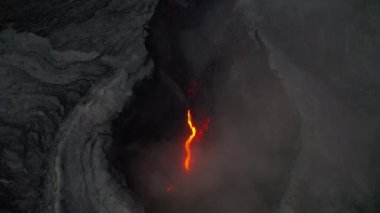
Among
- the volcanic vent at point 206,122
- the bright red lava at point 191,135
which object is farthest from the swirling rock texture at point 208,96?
the bright red lava at point 191,135

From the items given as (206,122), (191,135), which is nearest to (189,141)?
(191,135)

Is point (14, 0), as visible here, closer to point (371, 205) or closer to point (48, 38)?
point (48, 38)

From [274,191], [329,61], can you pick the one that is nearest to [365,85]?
[329,61]

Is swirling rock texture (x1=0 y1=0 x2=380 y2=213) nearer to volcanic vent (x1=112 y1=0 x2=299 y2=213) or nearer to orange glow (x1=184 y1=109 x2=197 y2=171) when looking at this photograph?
volcanic vent (x1=112 y1=0 x2=299 y2=213)

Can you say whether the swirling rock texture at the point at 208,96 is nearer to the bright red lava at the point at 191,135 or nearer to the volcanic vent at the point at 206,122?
the volcanic vent at the point at 206,122

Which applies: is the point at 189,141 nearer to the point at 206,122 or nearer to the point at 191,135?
the point at 191,135

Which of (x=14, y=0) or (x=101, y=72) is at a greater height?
(x=14, y=0)
